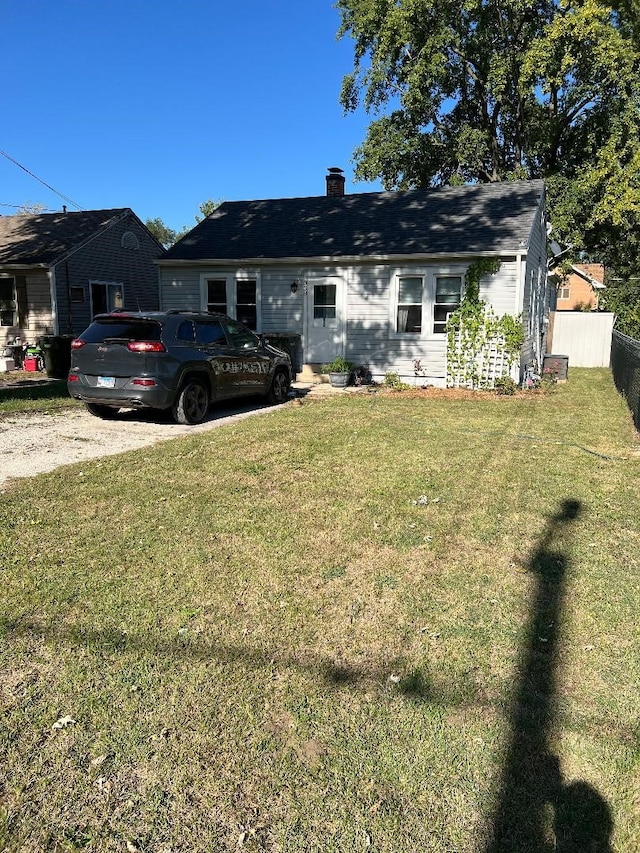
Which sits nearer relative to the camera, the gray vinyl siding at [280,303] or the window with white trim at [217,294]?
the gray vinyl siding at [280,303]

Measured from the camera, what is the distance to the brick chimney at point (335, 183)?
19.2m

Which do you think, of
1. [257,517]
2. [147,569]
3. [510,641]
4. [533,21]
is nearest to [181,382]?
[257,517]

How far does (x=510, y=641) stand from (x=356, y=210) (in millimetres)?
15539

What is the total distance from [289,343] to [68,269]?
8.13 meters

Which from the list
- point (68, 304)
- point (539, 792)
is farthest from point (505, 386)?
point (68, 304)

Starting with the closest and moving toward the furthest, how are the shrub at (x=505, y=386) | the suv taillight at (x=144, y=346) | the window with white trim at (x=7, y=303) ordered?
the suv taillight at (x=144, y=346) → the shrub at (x=505, y=386) → the window with white trim at (x=7, y=303)

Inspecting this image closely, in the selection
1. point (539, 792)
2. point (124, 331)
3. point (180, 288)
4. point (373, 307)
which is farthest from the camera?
point (180, 288)

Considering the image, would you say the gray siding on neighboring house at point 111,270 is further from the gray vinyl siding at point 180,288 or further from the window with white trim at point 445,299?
the window with white trim at point 445,299

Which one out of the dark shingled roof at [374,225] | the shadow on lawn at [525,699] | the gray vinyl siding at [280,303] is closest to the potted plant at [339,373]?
the gray vinyl siding at [280,303]

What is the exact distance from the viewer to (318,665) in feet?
9.59

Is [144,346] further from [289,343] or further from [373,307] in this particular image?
[373,307]

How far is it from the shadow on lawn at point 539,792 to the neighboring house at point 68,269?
54.0ft

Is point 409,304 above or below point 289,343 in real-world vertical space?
above

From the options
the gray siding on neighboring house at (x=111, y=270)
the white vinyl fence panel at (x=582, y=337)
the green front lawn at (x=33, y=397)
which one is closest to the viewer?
the green front lawn at (x=33, y=397)
